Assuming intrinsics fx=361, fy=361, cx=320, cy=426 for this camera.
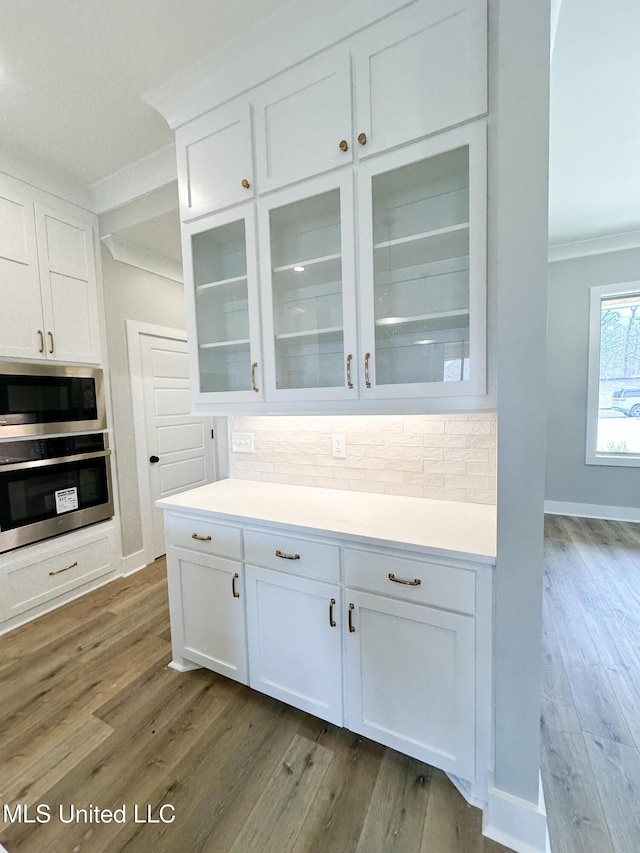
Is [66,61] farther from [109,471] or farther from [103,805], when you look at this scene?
[103,805]

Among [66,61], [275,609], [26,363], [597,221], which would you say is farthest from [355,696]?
[597,221]

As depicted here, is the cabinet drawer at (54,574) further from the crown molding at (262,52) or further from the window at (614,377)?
the window at (614,377)

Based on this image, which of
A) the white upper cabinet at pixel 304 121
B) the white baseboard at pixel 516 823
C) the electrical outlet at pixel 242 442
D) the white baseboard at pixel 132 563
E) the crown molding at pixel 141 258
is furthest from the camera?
the white baseboard at pixel 132 563

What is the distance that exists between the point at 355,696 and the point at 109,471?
2363 millimetres

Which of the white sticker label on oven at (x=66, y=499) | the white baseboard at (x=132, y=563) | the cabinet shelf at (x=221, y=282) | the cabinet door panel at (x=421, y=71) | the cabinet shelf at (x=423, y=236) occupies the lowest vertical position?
the white baseboard at (x=132, y=563)

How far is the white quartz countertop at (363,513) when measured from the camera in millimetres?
1216

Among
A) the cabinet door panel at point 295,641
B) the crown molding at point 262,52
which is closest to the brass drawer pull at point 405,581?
the cabinet door panel at point 295,641

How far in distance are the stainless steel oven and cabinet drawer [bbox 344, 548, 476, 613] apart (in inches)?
86.0

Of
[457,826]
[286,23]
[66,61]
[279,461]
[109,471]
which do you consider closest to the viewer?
[457,826]

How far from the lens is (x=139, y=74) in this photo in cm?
168

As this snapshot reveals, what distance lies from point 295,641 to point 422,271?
61.7 inches

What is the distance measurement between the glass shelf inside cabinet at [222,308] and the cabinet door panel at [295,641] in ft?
3.02

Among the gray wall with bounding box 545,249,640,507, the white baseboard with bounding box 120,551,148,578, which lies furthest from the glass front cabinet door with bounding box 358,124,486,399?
the gray wall with bounding box 545,249,640,507

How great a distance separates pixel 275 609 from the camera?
151 centimetres
